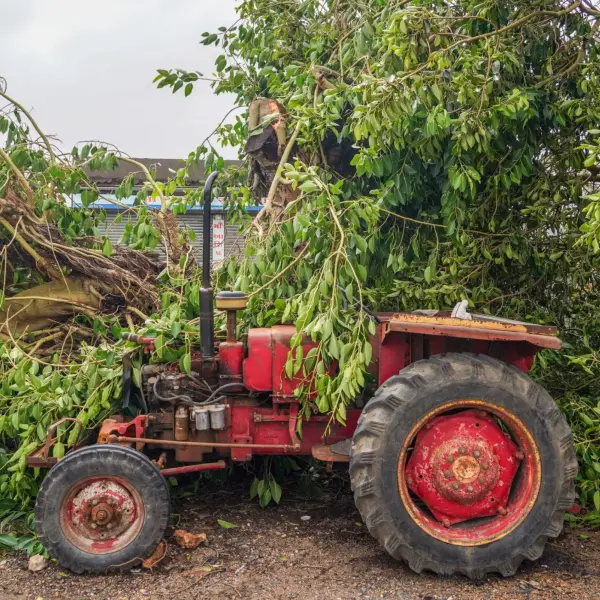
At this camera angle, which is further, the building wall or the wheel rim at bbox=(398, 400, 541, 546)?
the building wall

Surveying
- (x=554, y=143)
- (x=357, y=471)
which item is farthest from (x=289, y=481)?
(x=554, y=143)

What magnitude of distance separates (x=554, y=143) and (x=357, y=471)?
2808 mm

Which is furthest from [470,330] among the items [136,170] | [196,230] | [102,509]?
[136,170]

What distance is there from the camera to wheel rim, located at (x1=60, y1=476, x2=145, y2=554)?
354 centimetres

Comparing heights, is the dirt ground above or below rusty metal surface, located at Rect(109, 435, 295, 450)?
below

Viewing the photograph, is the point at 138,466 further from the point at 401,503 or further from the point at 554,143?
the point at 554,143

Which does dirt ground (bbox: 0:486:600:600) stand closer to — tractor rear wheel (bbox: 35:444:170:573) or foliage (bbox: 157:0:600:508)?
tractor rear wheel (bbox: 35:444:170:573)

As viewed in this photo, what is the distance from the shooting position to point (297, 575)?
3.54 metres

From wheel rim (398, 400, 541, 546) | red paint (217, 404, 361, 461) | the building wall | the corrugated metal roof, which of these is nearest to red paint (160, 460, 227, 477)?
red paint (217, 404, 361, 461)

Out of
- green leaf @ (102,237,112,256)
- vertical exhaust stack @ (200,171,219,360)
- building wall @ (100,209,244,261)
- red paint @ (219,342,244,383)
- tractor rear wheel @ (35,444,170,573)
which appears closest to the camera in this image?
tractor rear wheel @ (35,444,170,573)

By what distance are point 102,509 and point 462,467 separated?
5.96 feet

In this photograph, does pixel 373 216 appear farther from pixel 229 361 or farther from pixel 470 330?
pixel 229 361

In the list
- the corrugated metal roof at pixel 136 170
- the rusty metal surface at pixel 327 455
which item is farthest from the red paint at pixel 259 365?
the corrugated metal roof at pixel 136 170

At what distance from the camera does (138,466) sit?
354 cm
